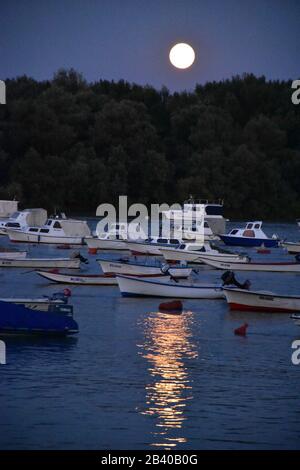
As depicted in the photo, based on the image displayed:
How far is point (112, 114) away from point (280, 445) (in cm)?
9342

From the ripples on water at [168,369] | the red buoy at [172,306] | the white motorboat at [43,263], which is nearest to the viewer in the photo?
the ripples on water at [168,369]

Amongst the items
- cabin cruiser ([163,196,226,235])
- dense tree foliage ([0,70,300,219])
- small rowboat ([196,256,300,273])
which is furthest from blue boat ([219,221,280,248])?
dense tree foliage ([0,70,300,219])

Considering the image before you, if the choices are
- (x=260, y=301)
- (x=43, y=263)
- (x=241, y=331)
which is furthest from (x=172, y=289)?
(x=43, y=263)

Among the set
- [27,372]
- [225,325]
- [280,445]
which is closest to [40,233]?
[225,325]

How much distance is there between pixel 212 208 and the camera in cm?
9844

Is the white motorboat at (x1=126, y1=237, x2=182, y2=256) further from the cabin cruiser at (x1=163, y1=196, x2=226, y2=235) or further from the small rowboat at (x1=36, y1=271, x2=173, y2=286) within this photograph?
the cabin cruiser at (x1=163, y1=196, x2=226, y2=235)

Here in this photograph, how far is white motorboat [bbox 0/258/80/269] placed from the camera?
56750 mm

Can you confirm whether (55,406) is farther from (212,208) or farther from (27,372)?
(212,208)

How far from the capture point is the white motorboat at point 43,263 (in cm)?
5675

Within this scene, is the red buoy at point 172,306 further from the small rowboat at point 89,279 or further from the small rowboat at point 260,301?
the small rowboat at point 89,279

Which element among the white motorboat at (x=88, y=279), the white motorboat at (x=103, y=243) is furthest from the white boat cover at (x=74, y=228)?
the white motorboat at (x=88, y=279)

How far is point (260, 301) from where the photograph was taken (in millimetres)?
40844

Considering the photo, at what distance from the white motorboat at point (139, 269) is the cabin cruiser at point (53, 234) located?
86.2 ft

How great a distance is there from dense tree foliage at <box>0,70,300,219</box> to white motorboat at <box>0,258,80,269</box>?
53.7 metres
